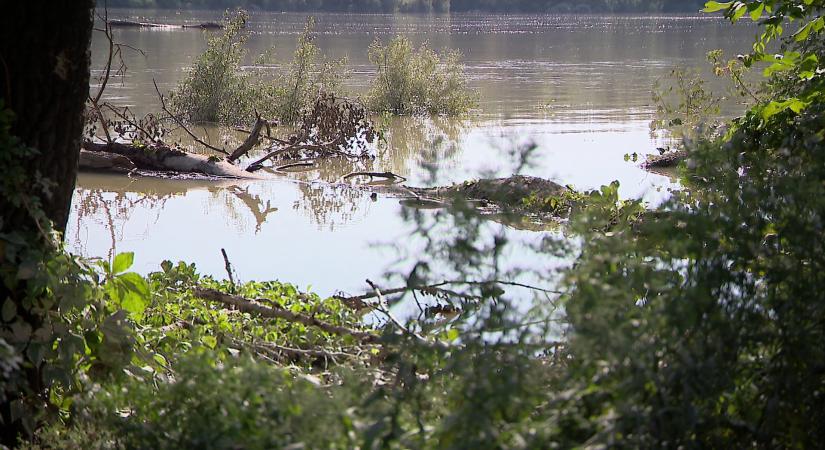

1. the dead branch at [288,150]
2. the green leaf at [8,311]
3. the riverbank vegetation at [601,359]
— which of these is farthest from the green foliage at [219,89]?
the riverbank vegetation at [601,359]

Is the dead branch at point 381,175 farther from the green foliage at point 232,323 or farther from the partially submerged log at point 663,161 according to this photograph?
the green foliage at point 232,323

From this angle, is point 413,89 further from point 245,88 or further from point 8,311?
point 8,311

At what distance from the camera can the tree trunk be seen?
156 inches

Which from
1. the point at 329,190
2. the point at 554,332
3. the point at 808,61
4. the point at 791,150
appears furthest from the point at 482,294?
the point at 329,190

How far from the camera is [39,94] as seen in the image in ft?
13.2

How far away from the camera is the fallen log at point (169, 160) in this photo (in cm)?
1324

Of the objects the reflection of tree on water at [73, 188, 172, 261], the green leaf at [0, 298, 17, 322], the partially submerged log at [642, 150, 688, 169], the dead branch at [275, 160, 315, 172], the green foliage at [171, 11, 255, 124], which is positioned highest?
the green foliage at [171, 11, 255, 124]

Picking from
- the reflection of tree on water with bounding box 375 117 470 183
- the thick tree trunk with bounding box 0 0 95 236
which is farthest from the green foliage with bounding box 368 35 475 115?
the thick tree trunk with bounding box 0 0 95 236

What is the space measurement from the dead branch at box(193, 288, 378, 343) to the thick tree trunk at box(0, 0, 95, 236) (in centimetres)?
151

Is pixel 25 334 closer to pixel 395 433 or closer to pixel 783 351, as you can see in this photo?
pixel 395 433

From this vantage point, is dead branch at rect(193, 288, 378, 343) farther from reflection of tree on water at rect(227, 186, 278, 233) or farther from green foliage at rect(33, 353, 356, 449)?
reflection of tree on water at rect(227, 186, 278, 233)

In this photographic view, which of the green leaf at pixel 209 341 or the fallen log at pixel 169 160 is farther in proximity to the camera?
the fallen log at pixel 169 160

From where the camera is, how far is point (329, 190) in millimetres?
12625

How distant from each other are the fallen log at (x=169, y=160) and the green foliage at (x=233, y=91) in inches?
188
